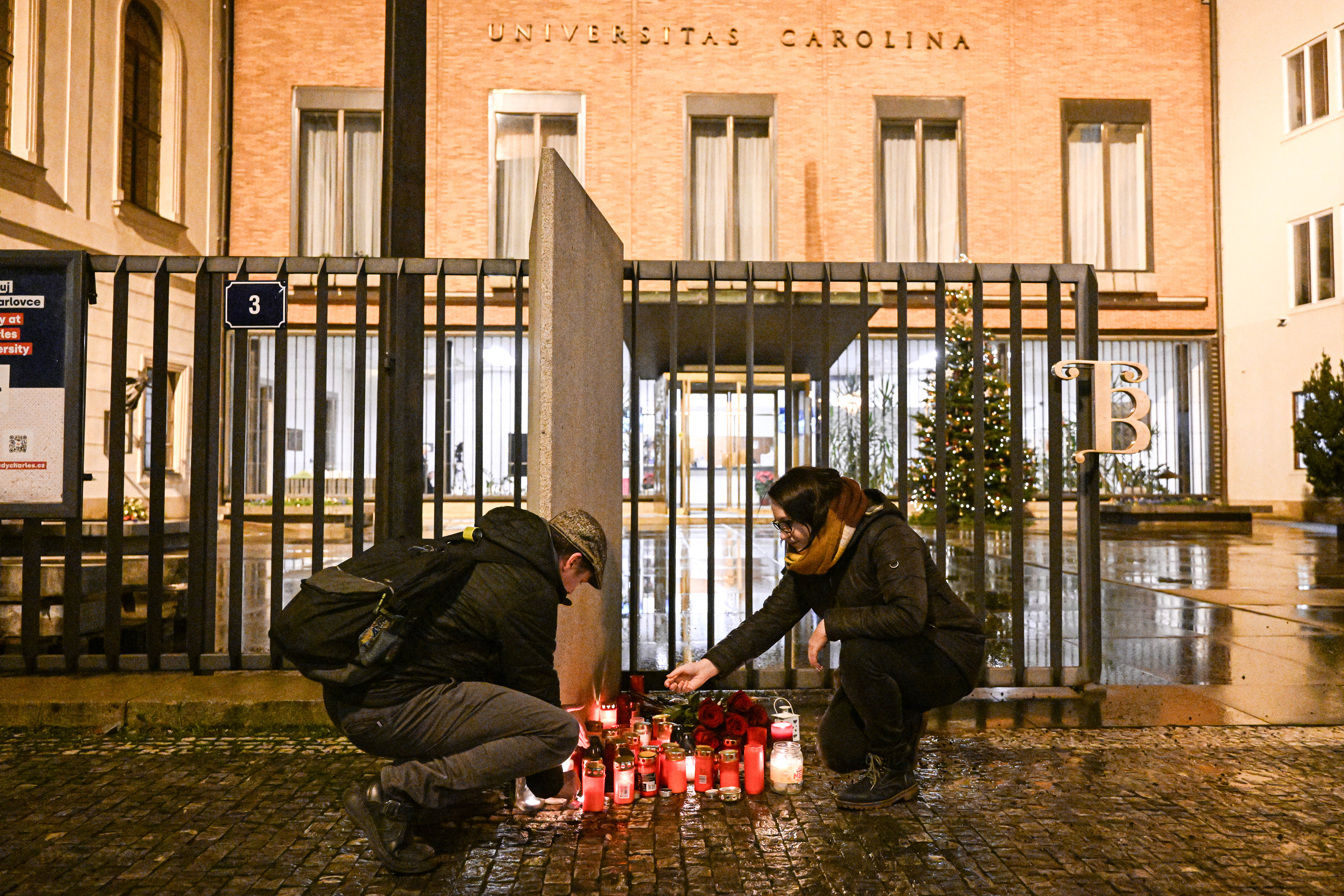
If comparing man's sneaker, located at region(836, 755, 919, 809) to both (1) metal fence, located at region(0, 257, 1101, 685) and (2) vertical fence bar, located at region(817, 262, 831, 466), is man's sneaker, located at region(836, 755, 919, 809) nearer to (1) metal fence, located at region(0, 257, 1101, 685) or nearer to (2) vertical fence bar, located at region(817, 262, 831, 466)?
(1) metal fence, located at region(0, 257, 1101, 685)

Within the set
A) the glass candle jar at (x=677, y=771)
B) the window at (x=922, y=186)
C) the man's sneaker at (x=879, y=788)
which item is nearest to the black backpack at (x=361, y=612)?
the glass candle jar at (x=677, y=771)

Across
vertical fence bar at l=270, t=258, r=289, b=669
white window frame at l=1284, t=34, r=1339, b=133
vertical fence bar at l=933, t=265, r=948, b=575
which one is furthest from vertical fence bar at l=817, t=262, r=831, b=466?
white window frame at l=1284, t=34, r=1339, b=133

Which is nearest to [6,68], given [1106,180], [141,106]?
[141,106]

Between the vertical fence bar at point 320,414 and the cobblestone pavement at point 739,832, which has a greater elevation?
the vertical fence bar at point 320,414

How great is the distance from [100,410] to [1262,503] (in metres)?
22.6

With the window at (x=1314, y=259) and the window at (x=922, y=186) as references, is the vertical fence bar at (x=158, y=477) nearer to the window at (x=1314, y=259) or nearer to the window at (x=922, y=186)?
the window at (x=922, y=186)

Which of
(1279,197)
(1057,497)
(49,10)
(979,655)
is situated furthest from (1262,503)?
(49,10)

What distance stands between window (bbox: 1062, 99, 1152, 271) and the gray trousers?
2073 centimetres

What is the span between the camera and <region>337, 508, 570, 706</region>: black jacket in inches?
126

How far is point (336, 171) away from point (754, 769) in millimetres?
19771

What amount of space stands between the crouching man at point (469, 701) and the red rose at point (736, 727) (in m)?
0.90

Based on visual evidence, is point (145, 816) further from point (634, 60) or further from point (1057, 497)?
point (634, 60)

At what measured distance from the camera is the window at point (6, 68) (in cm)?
1350

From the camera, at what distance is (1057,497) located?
17.2ft
